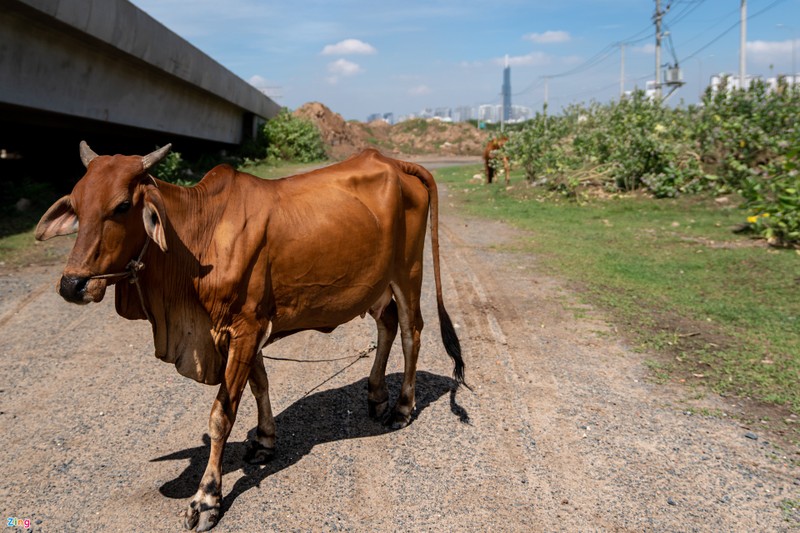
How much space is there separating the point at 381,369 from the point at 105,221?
226 centimetres

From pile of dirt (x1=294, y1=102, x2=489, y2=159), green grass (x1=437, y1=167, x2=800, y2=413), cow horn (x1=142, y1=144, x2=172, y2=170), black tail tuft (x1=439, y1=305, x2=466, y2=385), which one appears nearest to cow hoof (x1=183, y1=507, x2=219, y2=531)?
cow horn (x1=142, y1=144, x2=172, y2=170)

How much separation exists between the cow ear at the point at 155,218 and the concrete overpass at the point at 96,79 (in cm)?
823

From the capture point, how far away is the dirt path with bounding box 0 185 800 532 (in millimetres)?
3631

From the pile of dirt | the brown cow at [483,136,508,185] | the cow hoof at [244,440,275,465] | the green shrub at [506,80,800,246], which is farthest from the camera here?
the pile of dirt

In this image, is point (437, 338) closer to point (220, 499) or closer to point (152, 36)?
point (220, 499)

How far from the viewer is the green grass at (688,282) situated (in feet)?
18.7

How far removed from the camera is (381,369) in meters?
4.88

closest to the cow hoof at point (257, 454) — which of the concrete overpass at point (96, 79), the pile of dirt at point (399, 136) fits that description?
the concrete overpass at point (96, 79)

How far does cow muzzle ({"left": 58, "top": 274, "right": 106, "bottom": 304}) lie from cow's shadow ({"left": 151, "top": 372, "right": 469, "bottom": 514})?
1.27m

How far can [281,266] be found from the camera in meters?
3.96

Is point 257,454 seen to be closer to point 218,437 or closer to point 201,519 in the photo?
point 218,437

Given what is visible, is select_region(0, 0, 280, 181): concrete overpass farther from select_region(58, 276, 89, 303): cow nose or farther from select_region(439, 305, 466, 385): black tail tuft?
select_region(58, 276, 89, 303): cow nose

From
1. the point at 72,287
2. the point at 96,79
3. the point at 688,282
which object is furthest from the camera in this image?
the point at 96,79

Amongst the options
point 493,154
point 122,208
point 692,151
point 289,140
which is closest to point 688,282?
point 122,208
